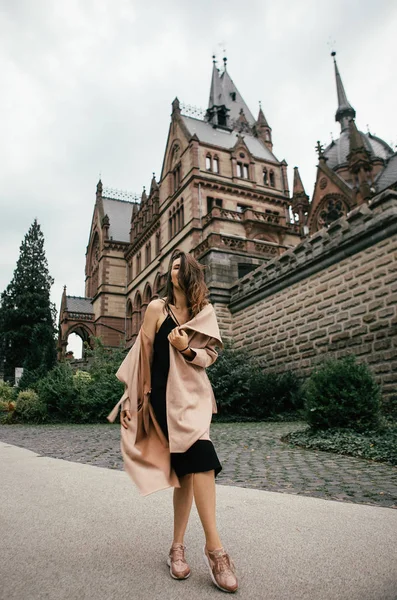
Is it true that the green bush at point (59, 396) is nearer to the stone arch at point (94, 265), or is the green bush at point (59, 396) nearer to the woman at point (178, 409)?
the woman at point (178, 409)

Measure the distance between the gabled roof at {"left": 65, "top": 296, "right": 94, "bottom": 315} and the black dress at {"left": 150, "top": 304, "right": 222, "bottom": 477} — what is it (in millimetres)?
41615

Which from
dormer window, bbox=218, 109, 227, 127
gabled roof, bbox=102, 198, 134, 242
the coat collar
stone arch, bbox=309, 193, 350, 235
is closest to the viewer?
the coat collar

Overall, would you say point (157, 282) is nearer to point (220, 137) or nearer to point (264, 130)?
point (220, 137)

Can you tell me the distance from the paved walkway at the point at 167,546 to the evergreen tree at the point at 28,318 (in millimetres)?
28869

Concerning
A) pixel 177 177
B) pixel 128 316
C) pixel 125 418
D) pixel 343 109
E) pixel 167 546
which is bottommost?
pixel 167 546

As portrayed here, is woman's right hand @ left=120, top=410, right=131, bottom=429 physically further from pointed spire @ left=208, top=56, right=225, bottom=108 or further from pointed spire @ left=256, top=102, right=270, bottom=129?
pointed spire @ left=256, top=102, right=270, bottom=129

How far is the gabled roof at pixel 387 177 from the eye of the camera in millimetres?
28234

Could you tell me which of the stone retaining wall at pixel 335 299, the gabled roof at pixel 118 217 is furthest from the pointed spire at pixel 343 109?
the stone retaining wall at pixel 335 299

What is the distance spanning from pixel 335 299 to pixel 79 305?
36.1m

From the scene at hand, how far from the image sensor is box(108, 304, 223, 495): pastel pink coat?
8.05ft

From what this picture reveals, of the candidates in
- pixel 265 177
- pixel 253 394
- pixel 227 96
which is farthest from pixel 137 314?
pixel 227 96

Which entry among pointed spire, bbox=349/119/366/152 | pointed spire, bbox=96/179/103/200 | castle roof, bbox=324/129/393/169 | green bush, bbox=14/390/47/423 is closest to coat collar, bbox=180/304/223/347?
green bush, bbox=14/390/47/423

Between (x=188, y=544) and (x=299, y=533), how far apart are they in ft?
2.29

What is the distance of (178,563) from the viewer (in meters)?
2.26
